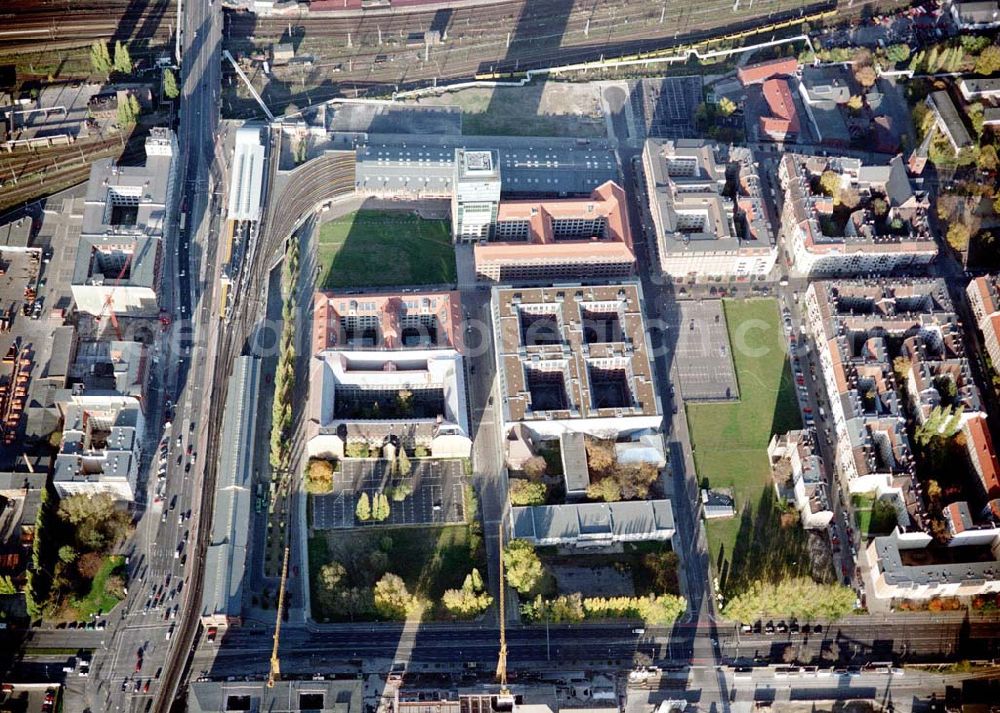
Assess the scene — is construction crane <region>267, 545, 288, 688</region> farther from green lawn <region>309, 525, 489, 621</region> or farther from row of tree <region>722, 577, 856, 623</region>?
row of tree <region>722, 577, 856, 623</region>

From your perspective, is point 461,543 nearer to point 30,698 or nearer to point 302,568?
point 302,568

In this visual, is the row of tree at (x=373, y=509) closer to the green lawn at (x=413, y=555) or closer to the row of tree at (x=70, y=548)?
the green lawn at (x=413, y=555)

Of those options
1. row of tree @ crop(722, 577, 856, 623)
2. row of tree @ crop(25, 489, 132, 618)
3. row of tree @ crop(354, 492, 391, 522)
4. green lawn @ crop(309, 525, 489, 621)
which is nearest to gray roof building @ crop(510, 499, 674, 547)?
green lawn @ crop(309, 525, 489, 621)

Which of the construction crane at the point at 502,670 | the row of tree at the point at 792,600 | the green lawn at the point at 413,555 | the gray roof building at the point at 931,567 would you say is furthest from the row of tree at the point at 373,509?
the gray roof building at the point at 931,567

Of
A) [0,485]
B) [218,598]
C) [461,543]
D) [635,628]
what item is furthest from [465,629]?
[0,485]

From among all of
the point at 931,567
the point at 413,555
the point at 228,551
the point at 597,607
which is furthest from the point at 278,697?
the point at 931,567
